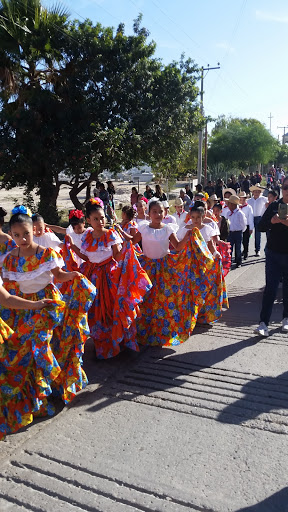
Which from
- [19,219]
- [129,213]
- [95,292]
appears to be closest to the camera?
[19,219]

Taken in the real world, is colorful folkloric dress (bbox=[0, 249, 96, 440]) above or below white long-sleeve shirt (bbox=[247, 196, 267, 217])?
below

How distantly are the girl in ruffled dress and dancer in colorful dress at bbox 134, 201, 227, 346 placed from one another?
1.51 m

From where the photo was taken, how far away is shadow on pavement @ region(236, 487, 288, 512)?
295 centimetres

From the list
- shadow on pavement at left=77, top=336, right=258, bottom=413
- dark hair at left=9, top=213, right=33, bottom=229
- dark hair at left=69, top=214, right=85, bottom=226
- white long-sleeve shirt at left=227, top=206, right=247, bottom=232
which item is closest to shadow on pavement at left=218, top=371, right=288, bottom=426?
shadow on pavement at left=77, top=336, right=258, bottom=413

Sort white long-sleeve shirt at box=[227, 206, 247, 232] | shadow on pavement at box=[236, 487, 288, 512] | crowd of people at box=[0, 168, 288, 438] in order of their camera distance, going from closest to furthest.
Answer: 1. shadow on pavement at box=[236, 487, 288, 512]
2. crowd of people at box=[0, 168, 288, 438]
3. white long-sleeve shirt at box=[227, 206, 247, 232]

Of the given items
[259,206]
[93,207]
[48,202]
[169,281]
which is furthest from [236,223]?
[48,202]

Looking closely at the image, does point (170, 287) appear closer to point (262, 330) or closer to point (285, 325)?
point (262, 330)

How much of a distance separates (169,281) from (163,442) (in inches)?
96.9

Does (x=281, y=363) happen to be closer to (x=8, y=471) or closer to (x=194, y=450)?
(x=194, y=450)

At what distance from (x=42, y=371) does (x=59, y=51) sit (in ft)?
44.8

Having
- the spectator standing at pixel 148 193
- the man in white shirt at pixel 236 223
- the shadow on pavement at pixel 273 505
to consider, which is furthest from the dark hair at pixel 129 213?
the spectator standing at pixel 148 193

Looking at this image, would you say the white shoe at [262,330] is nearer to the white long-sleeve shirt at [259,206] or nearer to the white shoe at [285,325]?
the white shoe at [285,325]

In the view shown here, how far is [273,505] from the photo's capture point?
2992 millimetres

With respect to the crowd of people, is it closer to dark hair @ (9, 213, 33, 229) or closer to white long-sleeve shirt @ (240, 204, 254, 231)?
dark hair @ (9, 213, 33, 229)
